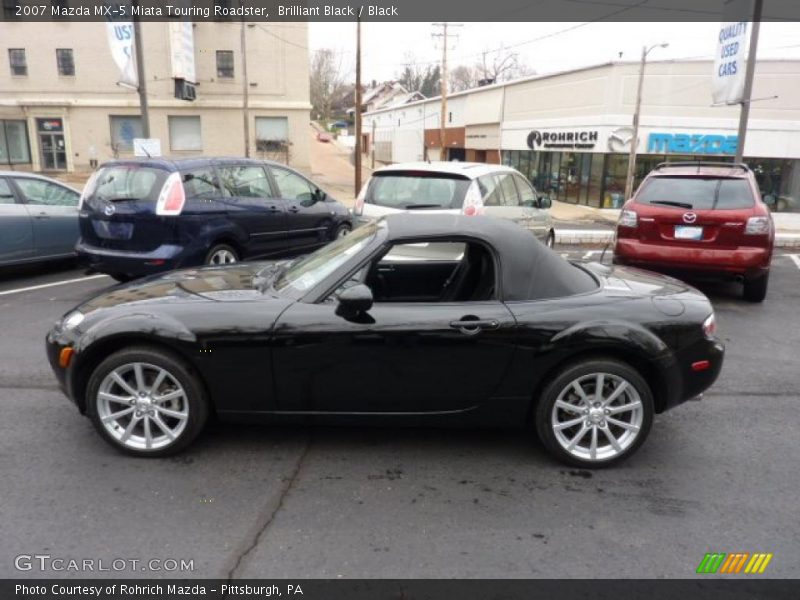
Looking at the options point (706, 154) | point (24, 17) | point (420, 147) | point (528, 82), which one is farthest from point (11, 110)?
point (706, 154)

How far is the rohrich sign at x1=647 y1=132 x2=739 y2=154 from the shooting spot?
2506 centimetres

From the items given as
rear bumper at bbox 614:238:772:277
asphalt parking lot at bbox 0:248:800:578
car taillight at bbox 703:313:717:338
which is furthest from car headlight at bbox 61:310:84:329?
rear bumper at bbox 614:238:772:277

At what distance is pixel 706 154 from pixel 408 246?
1000 inches

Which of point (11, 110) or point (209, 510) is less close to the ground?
point (11, 110)

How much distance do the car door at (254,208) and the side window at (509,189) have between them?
9.37 feet

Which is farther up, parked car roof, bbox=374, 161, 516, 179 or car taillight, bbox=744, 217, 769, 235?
parked car roof, bbox=374, 161, 516, 179

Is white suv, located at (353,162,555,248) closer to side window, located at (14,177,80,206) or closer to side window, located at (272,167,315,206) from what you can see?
side window, located at (272,167,315,206)

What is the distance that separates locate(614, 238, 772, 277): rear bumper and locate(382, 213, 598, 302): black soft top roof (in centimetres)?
385

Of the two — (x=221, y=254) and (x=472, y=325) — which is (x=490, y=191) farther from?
(x=472, y=325)

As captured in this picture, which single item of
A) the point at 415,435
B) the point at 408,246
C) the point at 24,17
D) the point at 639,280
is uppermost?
the point at 24,17

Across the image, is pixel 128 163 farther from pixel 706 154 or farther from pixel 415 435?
pixel 706 154

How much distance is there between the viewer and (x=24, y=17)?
31641mm

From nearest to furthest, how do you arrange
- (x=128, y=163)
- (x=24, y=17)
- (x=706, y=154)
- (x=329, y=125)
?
(x=128, y=163)
(x=706, y=154)
(x=24, y=17)
(x=329, y=125)
